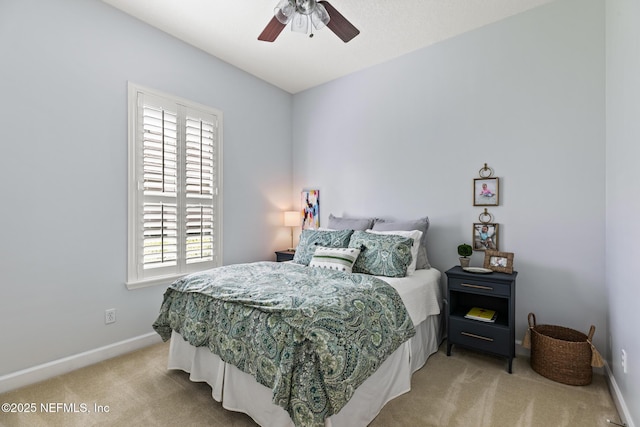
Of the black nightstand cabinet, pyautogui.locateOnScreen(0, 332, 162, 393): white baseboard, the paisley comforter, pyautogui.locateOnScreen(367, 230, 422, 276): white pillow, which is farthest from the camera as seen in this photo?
pyautogui.locateOnScreen(367, 230, 422, 276): white pillow

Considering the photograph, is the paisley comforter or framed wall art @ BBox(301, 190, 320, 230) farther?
framed wall art @ BBox(301, 190, 320, 230)

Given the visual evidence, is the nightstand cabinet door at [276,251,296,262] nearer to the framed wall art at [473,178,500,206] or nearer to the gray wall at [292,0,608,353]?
the gray wall at [292,0,608,353]

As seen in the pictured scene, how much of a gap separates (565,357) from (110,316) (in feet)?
12.0

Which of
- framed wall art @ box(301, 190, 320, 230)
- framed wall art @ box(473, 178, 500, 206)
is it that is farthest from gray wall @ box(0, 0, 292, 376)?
framed wall art @ box(473, 178, 500, 206)

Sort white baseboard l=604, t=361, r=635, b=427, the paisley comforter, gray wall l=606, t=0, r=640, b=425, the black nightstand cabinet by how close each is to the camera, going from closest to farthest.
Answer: the paisley comforter, gray wall l=606, t=0, r=640, b=425, white baseboard l=604, t=361, r=635, b=427, the black nightstand cabinet

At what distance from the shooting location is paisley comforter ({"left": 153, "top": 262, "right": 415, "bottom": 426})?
142 cm

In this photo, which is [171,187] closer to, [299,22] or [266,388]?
[299,22]

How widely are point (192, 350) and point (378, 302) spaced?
1380 mm

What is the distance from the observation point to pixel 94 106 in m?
2.55

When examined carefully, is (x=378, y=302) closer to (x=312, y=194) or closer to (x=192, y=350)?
(x=192, y=350)

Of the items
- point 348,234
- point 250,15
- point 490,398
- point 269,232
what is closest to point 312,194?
point 269,232

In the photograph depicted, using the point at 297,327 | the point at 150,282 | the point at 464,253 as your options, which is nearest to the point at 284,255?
the point at 150,282

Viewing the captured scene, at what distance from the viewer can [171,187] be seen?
304cm

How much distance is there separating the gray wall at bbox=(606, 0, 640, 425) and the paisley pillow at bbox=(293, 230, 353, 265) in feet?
6.49
